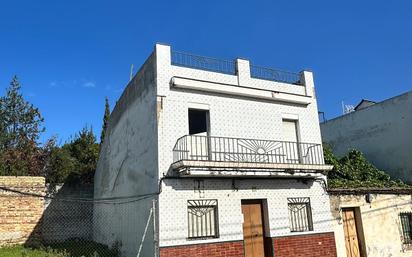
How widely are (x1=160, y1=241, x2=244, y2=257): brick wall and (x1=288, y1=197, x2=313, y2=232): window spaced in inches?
90.7

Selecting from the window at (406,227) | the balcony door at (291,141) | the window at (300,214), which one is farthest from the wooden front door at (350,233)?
the balcony door at (291,141)

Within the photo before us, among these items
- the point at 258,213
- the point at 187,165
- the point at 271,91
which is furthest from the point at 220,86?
the point at 258,213

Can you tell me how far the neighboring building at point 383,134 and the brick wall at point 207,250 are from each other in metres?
11.5

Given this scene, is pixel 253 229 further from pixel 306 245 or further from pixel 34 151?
pixel 34 151

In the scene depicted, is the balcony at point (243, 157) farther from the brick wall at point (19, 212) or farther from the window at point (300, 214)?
the brick wall at point (19, 212)

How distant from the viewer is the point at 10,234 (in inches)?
583

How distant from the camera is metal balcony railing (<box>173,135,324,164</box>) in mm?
→ 11328

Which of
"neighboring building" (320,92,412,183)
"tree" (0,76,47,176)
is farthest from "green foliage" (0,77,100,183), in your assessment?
"neighboring building" (320,92,412,183)

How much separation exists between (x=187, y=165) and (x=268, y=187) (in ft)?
10.9

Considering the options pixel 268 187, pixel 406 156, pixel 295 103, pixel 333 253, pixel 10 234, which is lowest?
pixel 333 253

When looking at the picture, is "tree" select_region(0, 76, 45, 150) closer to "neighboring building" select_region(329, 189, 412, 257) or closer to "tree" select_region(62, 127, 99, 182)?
"tree" select_region(62, 127, 99, 182)

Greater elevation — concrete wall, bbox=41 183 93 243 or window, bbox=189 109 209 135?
window, bbox=189 109 209 135

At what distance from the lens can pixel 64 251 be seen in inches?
513

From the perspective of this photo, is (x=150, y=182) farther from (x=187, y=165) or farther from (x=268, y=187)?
(x=268, y=187)
